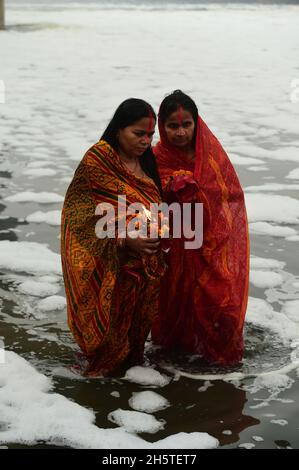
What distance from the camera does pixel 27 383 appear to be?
3.70 metres

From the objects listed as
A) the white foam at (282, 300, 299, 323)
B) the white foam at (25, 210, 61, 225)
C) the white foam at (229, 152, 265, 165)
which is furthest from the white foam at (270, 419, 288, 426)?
the white foam at (229, 152, 265, 165)

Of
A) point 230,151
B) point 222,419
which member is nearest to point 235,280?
point 222,419

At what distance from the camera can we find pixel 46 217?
20.2 ft

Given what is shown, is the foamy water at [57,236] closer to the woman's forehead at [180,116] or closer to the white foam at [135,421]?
the white foam at [135,421]

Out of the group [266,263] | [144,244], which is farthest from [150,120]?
[266,263]

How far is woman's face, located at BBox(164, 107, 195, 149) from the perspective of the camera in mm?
3641

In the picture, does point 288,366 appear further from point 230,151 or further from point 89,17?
point 89,17

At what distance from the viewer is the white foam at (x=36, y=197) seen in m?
6.59

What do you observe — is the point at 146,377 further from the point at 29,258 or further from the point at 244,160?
the point at 244,160

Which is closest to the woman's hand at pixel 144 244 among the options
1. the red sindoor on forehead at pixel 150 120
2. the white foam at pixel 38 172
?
the red sindoor on forehead at pixel 150 120

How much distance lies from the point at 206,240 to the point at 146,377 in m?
0.68

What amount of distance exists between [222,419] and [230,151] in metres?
5.21

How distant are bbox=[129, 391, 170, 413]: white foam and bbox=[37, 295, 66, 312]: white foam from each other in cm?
112

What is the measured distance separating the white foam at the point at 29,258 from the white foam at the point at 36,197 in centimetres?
103
